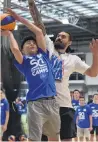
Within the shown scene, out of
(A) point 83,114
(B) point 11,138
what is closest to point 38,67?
(B) point 11,138

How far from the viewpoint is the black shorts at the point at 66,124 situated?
9.02 ft

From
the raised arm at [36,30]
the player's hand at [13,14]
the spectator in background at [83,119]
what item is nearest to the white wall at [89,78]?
the spectator in background at [83,119]

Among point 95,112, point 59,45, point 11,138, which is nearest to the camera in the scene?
point 59,45

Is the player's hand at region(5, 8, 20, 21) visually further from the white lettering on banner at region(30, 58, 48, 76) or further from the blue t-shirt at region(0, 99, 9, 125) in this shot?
the blue t-shirt at region(0, 99, 9, 125)

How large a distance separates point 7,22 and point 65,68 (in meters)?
0.66

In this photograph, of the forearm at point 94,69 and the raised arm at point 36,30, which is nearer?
the raised arm at point 36,30

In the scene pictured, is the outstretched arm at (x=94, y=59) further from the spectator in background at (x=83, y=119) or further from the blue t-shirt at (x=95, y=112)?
the blue t-shirt at (x=95, y=112)

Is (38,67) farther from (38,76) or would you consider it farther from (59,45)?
(59,45)

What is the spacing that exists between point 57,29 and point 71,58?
11901mm

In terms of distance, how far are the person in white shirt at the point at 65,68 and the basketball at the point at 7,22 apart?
289 millimetres

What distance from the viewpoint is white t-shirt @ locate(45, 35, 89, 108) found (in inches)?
107

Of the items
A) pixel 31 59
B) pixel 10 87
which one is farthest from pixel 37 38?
pixel 10 87

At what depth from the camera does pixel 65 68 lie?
2.82 meters

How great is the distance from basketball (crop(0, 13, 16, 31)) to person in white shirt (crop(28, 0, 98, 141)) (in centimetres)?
29
